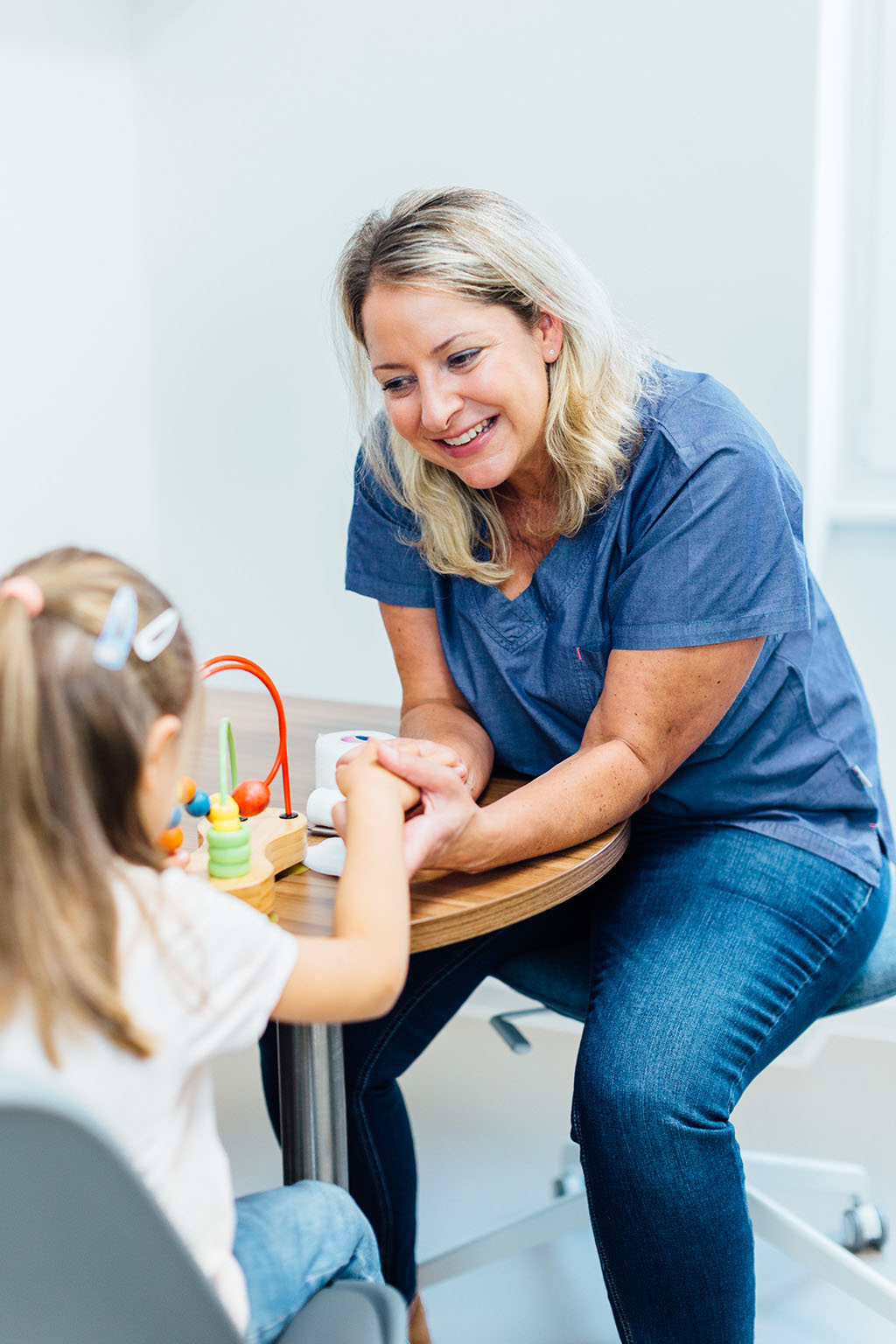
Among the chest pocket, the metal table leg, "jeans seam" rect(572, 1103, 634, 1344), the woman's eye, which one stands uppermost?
the woman's eye

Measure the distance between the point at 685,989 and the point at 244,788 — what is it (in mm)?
450

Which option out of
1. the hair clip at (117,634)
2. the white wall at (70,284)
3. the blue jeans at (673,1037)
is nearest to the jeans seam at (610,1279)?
the blue jeans at (673,1037)

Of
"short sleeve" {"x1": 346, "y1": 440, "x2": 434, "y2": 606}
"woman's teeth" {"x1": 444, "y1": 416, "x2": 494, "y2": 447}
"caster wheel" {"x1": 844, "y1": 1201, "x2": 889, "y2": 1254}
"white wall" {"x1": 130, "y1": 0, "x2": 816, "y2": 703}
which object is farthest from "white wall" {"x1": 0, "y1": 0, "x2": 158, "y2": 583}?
→ "caster wheel" {"x1": 844, "y1": 1201, "x2": 889, "y2": 1254}

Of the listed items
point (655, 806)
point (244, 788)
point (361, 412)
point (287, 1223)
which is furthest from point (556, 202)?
point (287, 1223)

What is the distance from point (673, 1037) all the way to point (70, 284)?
1667 millimetres

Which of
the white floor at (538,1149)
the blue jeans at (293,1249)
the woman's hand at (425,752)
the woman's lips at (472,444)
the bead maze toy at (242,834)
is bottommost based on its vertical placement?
the white floor at (538,1149)

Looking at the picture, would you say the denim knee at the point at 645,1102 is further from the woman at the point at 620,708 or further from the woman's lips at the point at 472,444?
the woman's lips at the point at 472,444

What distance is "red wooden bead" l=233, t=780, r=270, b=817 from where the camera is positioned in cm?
118

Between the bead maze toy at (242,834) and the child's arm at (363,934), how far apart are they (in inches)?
3.9

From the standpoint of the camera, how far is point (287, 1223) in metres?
0.92

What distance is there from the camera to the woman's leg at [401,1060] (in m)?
1.45

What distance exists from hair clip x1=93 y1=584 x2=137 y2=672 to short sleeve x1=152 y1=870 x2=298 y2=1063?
0.15 m

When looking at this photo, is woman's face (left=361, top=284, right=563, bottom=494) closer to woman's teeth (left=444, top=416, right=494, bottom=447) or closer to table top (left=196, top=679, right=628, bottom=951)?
woman's teeth (left=444, top=416, right=494, bottom=447)

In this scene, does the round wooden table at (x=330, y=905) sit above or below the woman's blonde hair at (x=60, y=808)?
below
